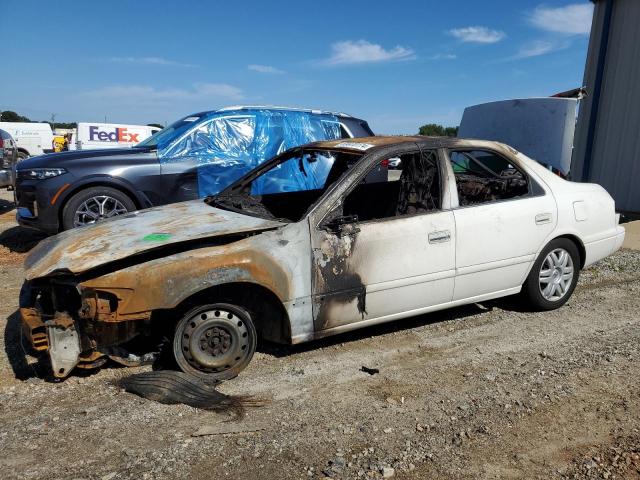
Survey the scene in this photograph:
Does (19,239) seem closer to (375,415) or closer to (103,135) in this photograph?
(375,415)

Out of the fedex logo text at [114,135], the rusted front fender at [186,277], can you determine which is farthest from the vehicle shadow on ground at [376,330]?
the fedex logo text at [114,135]

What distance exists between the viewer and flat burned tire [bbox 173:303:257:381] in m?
3.22

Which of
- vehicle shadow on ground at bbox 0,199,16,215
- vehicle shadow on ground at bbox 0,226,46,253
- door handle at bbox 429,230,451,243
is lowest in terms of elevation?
vehicle shadow on ground at bbox 0,226,46,253

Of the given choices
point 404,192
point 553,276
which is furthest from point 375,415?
point 553,276

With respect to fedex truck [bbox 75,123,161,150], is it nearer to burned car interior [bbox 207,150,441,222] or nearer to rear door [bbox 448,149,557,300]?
burned car interior [bbox 207,150,441,222]

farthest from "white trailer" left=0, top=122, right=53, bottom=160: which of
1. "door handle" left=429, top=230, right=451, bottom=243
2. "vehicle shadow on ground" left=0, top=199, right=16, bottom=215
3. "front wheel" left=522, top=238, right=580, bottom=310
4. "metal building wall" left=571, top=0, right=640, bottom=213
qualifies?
"front wheel" left=522, top=238, right=580, bottom=310

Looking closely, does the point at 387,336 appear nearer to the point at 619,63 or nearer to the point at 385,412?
the point at 385,412

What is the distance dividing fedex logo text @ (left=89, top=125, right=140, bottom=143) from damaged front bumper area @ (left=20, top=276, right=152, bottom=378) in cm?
1921

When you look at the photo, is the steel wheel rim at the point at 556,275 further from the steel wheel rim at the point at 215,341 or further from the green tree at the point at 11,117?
the green tree at the point at 11,117

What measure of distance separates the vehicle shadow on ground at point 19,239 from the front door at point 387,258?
17.4 feet

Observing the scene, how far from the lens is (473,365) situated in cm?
357

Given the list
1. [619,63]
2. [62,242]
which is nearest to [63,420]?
[62,242]

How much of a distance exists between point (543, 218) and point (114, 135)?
65.4 ft

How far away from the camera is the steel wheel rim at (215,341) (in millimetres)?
3225
